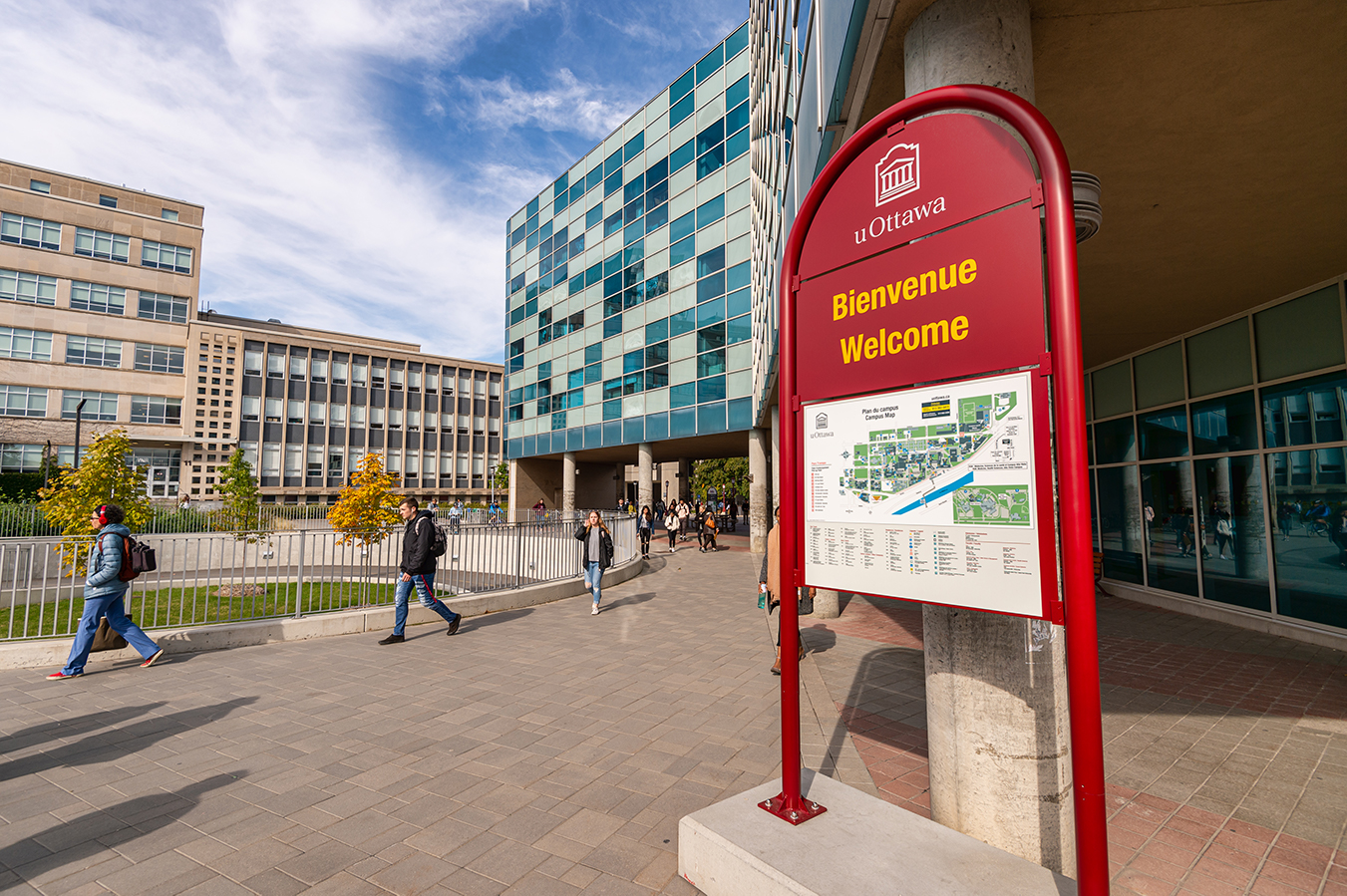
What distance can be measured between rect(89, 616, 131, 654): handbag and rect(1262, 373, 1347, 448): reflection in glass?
14837mm

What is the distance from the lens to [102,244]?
151 ft

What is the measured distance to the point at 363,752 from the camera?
175 inches

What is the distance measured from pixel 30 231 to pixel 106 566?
5788 centimetres

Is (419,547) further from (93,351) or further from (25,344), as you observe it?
(25,344)

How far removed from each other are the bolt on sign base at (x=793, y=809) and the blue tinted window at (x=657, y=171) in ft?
99.9

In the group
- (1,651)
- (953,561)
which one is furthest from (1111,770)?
(1,651)

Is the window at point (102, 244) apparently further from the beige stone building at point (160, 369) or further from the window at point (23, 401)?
the window at point (23, 401)

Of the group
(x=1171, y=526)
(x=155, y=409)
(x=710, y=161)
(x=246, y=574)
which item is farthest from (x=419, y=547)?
(x=155, y=409)

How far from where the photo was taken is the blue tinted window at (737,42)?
84.5 feet

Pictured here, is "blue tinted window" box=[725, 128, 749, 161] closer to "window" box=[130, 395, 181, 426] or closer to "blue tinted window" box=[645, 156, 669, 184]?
"blue tinted window" box=[645, 156, 669, 184]

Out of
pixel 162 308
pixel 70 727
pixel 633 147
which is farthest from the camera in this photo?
pixel 162 308

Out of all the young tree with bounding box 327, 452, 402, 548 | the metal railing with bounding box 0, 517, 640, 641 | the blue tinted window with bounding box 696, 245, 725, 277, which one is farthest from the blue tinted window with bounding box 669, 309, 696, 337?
the metal railing with bounding box 0, 517, 640, 641

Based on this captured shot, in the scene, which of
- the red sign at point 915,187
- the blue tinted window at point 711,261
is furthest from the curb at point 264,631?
the blue tinted window at point 711,261

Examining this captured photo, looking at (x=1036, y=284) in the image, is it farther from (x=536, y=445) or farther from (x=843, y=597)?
(x=536, y=445)
